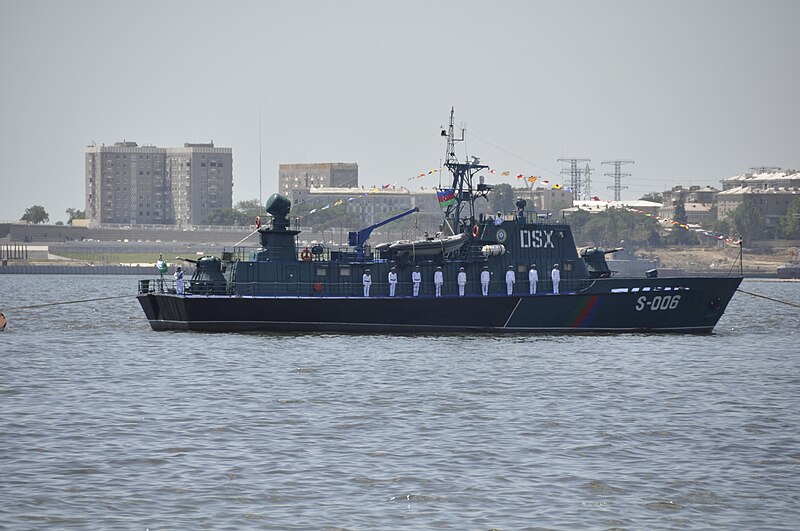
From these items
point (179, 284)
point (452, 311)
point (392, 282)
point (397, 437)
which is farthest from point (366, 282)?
point (397, 437)

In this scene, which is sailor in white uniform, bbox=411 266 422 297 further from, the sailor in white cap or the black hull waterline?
the sailor in white cap

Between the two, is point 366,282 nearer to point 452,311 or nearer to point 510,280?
point 452,311

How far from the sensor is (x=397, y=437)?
2459 centimetres

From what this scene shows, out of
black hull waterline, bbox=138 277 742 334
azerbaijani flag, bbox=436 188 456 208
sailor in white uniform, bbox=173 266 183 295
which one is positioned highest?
azerbaijani flag, bbox=436 188 456 208

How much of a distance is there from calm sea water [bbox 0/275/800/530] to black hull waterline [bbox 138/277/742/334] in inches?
116

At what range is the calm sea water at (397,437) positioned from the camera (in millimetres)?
→ 18922

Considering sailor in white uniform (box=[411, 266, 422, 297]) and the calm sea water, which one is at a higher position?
sailor in white uniform (box=[411, 266, 422, 297])

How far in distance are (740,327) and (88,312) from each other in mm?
36047

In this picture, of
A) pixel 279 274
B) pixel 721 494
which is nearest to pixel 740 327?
pixel 279 274

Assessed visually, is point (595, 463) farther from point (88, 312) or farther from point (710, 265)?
point (710, 265)

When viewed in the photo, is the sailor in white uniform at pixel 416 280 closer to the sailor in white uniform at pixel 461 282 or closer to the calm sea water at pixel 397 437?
the sailor in white uniform at pixel 461 282

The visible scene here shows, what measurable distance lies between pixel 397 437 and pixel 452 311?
2158cm

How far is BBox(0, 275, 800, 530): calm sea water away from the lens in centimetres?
1892

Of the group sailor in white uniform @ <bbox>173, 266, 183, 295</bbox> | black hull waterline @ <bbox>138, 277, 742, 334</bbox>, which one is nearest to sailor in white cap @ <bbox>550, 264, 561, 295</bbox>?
black hull waterline @ <bbox>138, 277, 742, 334</bbox>
